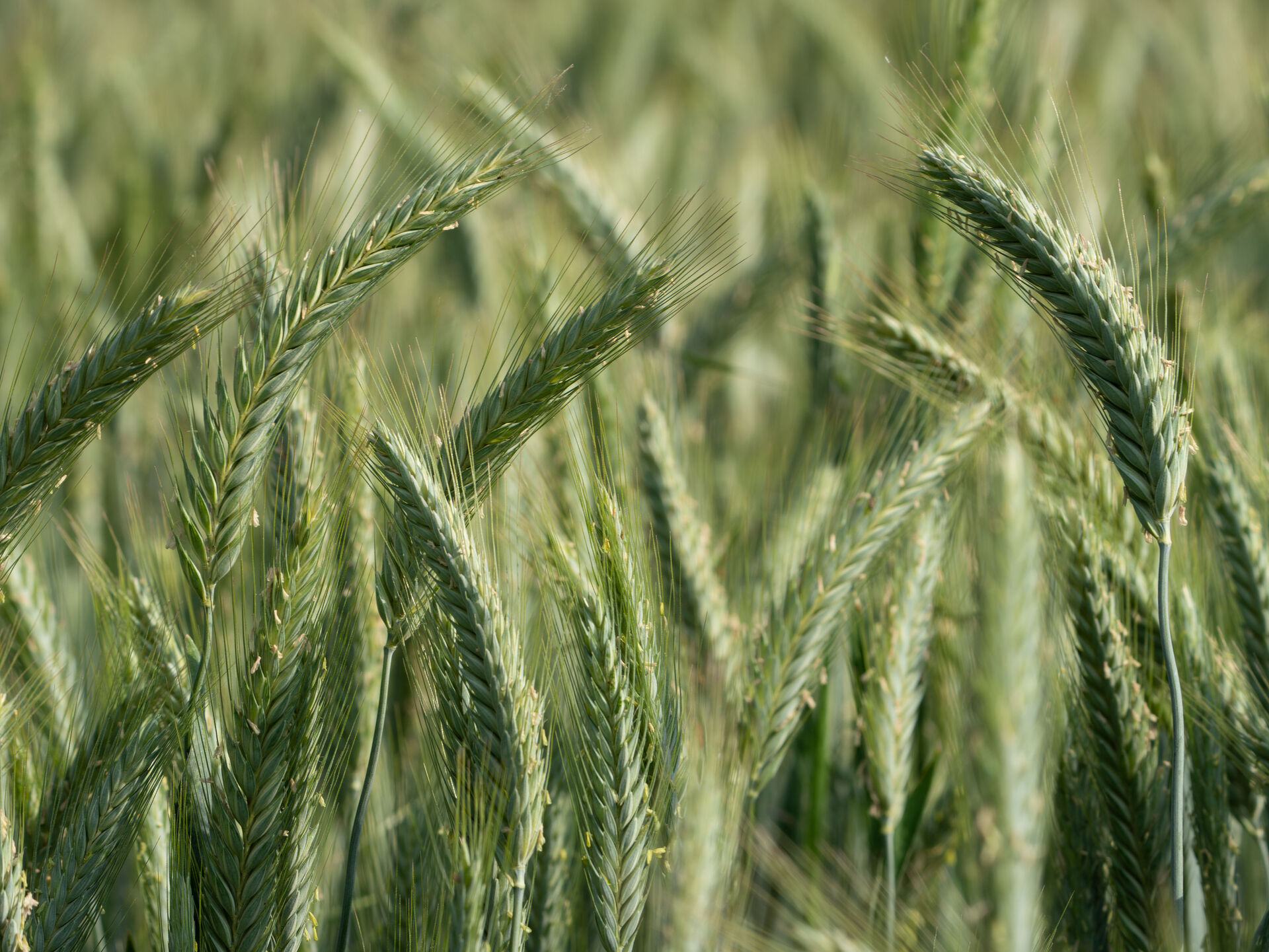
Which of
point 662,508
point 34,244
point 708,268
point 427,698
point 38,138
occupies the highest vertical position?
point 38,138

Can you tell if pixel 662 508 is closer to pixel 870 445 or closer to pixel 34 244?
pixel 870 445

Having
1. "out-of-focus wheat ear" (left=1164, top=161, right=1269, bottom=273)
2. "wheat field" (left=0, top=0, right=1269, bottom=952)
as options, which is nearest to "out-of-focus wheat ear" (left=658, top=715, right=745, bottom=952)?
"wheat field" (left=0, top=0, right=1269, bottom=952)

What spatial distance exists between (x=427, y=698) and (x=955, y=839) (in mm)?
907

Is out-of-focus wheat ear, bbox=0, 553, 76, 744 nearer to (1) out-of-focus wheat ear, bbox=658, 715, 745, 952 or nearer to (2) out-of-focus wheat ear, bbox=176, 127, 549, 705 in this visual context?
(2) out-of-focus wheat ear, bbox=176, 127, 549, 705

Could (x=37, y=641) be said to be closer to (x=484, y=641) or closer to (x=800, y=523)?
(x=484, y=641)

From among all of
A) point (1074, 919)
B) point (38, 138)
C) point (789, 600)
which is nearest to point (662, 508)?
point (789, 600)

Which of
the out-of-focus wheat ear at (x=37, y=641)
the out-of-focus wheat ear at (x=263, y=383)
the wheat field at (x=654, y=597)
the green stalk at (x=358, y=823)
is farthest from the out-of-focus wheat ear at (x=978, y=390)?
the out-of-focus wheat ear at (x=37, y=641)

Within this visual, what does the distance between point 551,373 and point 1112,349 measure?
613 mm

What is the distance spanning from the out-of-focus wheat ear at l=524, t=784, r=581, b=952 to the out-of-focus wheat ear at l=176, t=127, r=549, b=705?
1.65 feet

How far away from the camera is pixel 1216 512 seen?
4.55ft

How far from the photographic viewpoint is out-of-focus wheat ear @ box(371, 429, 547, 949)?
3.39ft

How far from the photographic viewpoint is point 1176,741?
100 centimetres

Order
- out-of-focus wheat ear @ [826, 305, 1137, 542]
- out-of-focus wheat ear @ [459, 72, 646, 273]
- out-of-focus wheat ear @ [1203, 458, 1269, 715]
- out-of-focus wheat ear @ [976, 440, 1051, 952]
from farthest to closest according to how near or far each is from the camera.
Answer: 1. out-of-focus wheat ear @ [459, 72, 646, 273]
2. out-of-focus wheat ear @ [826, 305, 1137, 542]
3. out-of-focus wheat ear @ [1203, 458, 1269, 715]
4. out-of-focus wheat ear @ [976, 440, 1051, 952]

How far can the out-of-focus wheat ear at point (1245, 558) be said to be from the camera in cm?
127
